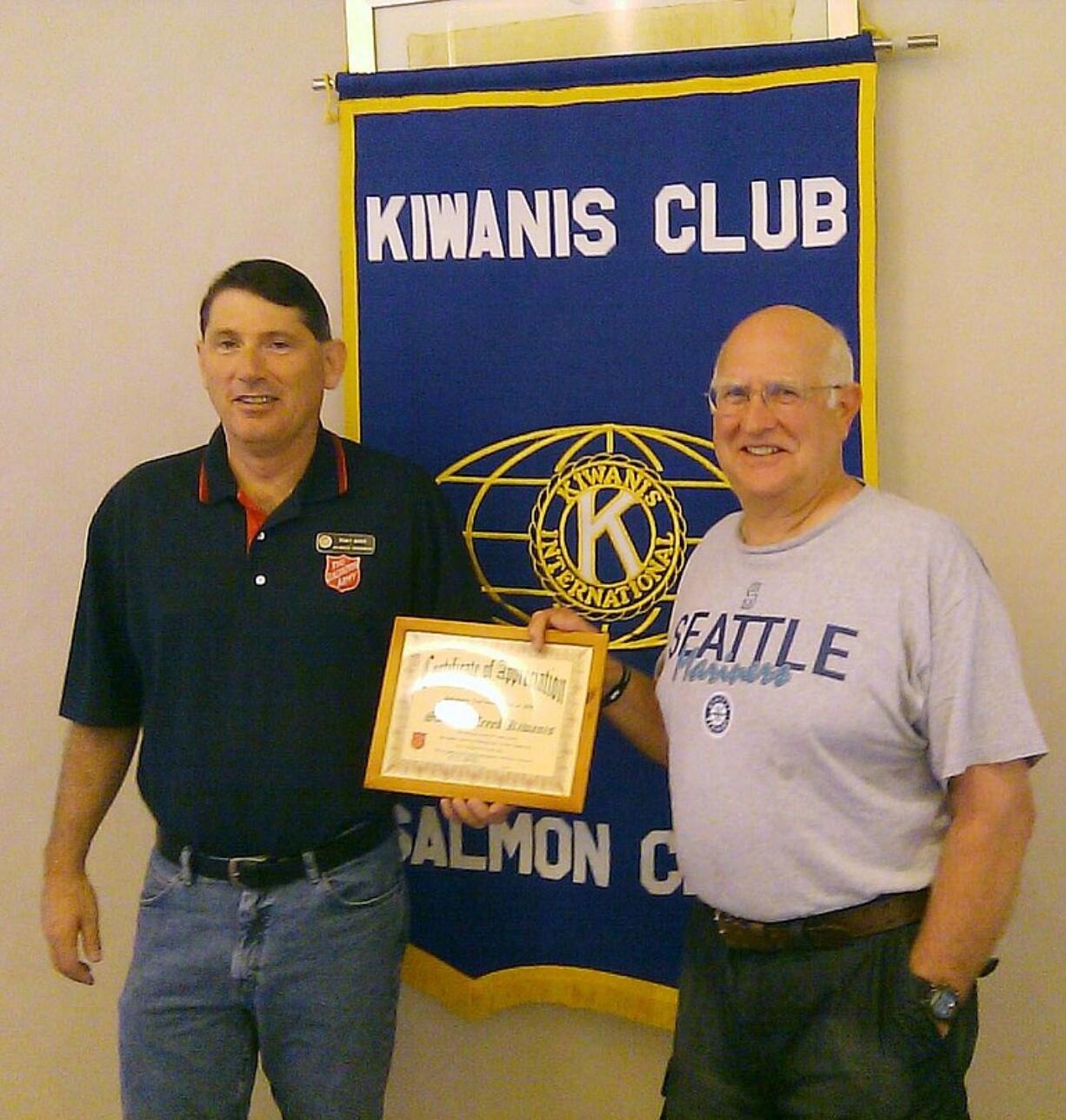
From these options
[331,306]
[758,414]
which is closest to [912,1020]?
[758,414]

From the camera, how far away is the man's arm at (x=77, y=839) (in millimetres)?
1789

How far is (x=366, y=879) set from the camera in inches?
66.6

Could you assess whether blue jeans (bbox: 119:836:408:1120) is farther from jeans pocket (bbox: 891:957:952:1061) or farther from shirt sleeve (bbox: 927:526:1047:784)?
shirt sleeve (bbox: 927:526:1047:784)

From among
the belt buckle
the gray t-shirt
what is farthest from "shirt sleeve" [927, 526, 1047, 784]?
the belt buckle

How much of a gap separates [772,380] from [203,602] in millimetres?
836

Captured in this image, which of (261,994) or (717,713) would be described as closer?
(717,713)

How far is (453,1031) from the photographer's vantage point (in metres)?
2.21

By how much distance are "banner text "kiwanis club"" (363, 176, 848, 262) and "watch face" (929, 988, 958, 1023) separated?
109 centimetres

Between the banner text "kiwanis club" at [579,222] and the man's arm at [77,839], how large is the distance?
91 centimetres

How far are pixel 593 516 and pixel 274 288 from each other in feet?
2.08

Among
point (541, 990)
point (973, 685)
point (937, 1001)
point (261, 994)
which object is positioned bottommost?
point (541, 990)

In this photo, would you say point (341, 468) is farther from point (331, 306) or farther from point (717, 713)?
point (717, 713)

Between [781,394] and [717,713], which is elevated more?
[781,394]

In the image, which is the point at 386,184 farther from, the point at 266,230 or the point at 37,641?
the point at 37,641
